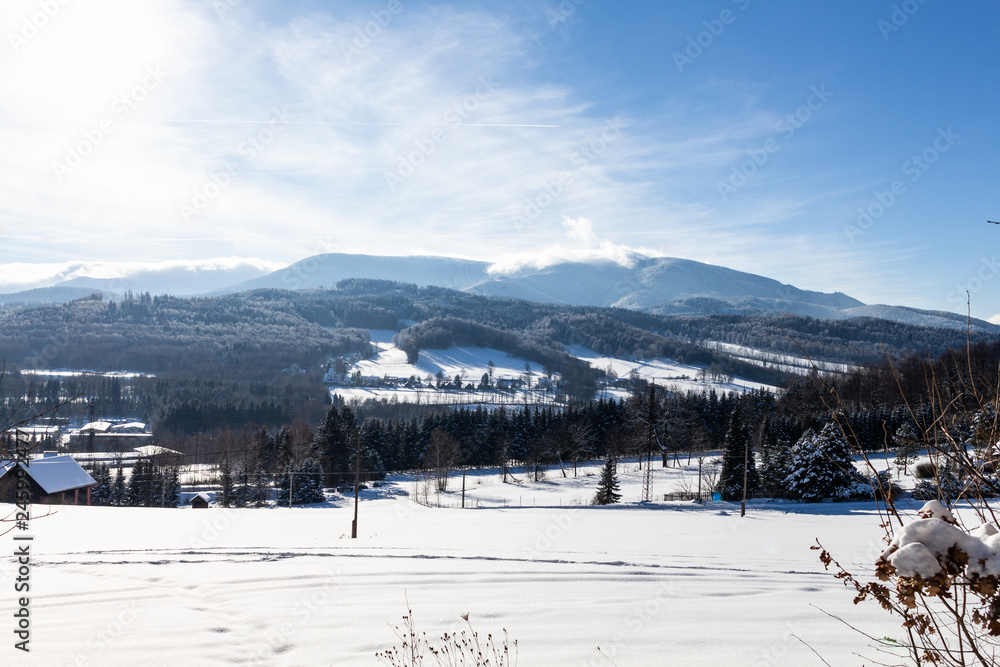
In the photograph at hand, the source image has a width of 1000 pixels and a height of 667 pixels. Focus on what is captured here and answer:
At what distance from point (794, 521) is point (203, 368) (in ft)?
376

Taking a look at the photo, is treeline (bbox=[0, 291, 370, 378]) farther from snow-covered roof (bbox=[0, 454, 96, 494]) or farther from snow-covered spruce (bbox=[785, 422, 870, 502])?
snow-covered spruce (bbox=[785, 422, 870, 502])

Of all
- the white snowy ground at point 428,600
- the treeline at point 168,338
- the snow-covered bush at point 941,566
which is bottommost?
the white snowy ground at point 428,600

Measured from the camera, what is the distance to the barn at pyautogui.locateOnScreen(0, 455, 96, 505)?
3378 centimetres

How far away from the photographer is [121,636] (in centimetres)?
622

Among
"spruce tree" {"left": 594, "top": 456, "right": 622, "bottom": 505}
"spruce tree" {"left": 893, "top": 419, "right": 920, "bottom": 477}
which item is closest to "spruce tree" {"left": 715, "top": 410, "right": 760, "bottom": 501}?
"spruce tree" {"left": 594, "top": 456, "right": 622, "bottom": 505}

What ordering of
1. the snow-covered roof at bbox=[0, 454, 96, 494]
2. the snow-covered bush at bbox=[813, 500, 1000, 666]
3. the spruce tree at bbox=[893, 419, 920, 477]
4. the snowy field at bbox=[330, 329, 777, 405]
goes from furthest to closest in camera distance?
1. the snowy field at bbox=[330, 329, 777, 405]
2. the snow-covered roof at bbox=[0, 454, 96, 494]
3. the spruce tree at bbox=[893, 419, 920, 477]
4. the snow-covered bush at bbox=[813, 500, 1000, 666]

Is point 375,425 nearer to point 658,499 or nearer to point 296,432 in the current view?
point 296,432

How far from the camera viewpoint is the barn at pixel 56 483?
33781mm

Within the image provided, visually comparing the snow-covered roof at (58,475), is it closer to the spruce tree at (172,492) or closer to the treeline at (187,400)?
the spruce tree at (172,492)

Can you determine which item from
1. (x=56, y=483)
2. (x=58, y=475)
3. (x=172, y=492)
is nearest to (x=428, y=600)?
(x=56, y=483)

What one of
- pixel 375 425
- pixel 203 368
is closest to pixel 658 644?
pixel 375 425

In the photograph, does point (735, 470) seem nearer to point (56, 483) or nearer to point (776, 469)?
point (776, 469)

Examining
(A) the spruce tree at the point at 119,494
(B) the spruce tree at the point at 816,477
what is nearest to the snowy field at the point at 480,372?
(A) the spruce tree at the point at 119,494

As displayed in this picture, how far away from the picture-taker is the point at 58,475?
115ft
